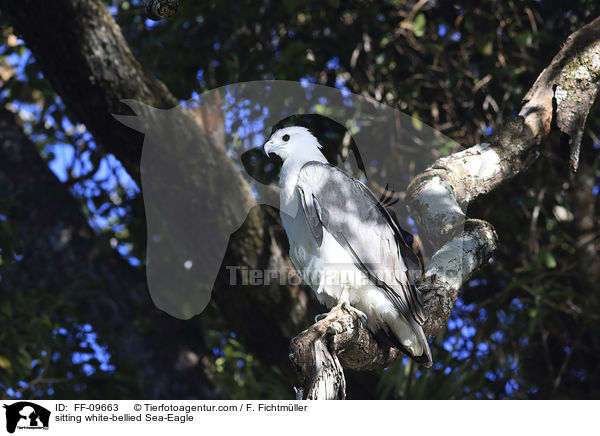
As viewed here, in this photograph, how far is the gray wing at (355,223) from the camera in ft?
8.42

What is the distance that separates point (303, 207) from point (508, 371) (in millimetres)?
2350

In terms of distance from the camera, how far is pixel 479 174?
270 centimetres

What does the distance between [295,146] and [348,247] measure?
59cm

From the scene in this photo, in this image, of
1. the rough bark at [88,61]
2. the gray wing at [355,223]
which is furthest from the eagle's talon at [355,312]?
the rough bark at [88,61]

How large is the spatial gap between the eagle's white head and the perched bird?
0.01 metres

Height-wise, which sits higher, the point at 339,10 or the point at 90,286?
the point at 339,10

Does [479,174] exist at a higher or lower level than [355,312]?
higher

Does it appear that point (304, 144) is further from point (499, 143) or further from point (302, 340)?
point (302, 340)

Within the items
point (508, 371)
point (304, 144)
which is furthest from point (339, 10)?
point (508, 371)

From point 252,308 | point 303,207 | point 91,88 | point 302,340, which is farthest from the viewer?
point 252,308

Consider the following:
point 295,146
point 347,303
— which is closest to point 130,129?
point 295,146

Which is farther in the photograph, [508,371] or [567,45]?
[508,371]

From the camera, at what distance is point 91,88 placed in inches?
130
